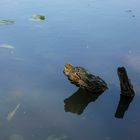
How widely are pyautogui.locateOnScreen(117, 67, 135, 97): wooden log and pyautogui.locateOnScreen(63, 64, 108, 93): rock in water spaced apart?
27 cm

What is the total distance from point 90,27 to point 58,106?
3415 mm

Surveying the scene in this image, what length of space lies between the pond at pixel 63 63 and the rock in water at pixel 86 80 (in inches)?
4.5

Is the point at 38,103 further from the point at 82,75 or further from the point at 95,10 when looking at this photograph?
the point at 95,10

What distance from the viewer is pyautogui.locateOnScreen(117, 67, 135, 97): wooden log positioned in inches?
216

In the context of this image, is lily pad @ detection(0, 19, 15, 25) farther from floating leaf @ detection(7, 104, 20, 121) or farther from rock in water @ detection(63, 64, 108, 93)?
floating leaf @ detection(7, 104, 20, 121)

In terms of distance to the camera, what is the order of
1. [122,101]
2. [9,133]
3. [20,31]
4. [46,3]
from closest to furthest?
[9,133] < [122,101] < [20,31] < [46,3]

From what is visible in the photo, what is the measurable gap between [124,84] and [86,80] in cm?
55

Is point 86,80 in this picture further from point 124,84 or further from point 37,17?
point 37,17

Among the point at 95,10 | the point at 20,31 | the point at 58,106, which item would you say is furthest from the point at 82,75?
the point at 95,10

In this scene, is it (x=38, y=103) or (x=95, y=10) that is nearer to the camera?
(x=38, y=103)

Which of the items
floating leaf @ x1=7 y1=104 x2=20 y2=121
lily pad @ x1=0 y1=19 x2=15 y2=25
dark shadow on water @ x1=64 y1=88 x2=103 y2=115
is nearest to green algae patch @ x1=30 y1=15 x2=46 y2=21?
lily pad @ x1=0 y1=19 x2=15 y2=25

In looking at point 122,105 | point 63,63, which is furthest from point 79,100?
point 63,63

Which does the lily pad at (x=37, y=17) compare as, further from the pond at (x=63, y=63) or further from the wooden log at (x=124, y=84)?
the wooden log at (x=124, y=84)

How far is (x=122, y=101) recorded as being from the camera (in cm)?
550
